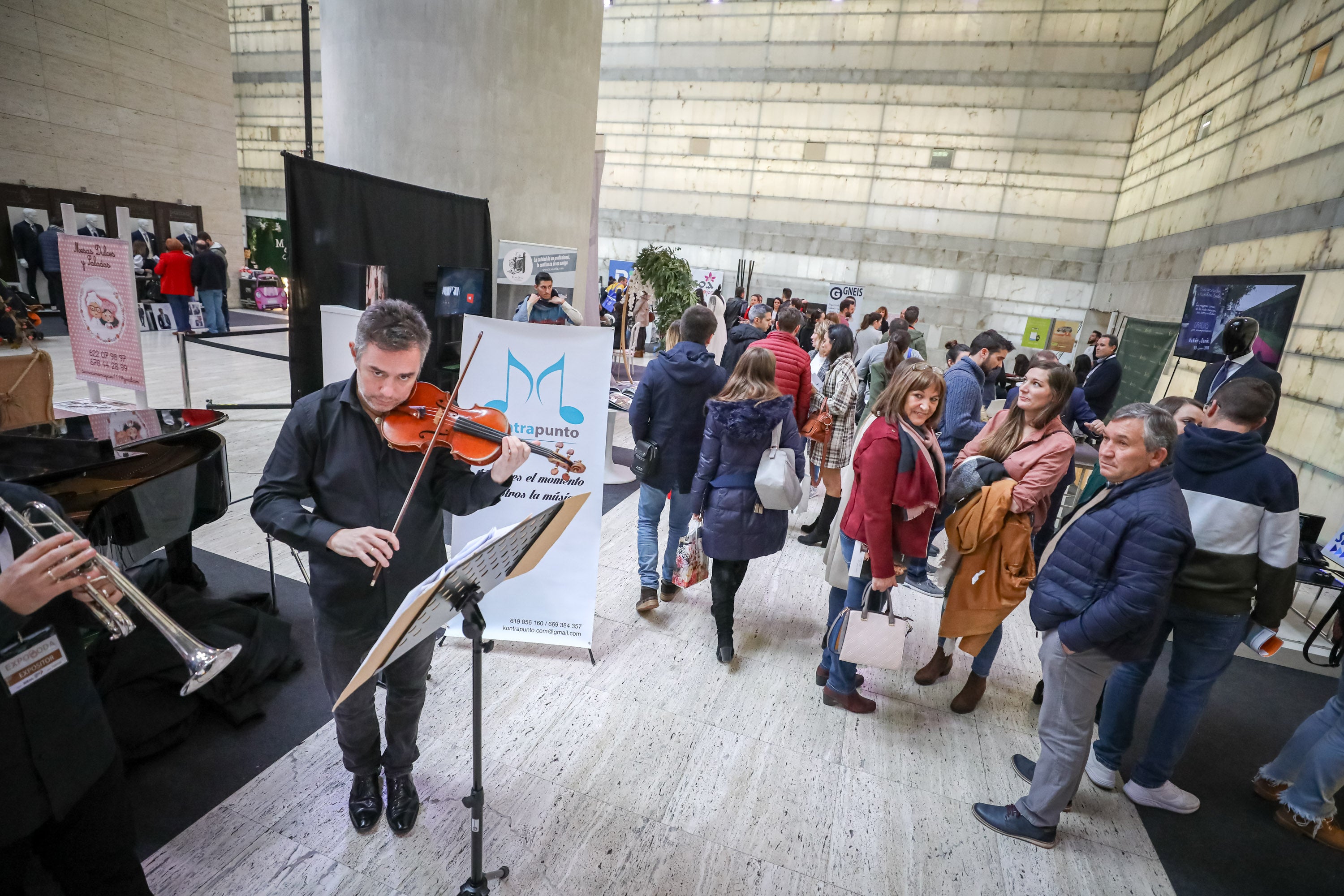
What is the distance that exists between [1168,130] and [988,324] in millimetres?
5151

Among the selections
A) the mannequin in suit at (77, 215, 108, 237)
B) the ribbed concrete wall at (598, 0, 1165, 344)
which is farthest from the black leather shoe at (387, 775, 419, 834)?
the ribbed concrete wall at (598, 0, 1165, 344)

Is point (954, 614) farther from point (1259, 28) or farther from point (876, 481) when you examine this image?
point (1259, 28)

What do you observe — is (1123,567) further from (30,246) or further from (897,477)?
(30,246)

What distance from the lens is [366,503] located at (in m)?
1.93

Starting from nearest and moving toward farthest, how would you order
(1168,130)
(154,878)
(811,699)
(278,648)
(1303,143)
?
(154,878), (278,648), (811,699), (1303,143), (1168,130)

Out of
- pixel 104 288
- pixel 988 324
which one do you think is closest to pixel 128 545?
pixel 104 288

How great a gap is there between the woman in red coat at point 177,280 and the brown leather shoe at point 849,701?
1192 centimetres

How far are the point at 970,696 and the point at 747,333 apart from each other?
398cm

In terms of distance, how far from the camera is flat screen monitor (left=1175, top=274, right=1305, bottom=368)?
5.82 metres

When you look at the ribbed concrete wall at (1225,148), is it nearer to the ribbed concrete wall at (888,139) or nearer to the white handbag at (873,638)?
the ribbed concrete wall at (888,139)

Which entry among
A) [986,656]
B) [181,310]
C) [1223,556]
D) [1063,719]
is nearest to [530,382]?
[1063,719]

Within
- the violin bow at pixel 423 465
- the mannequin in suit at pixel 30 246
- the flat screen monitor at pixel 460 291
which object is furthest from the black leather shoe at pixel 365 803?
the mannequin in suit at pixel 30 246

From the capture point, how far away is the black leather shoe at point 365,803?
2.25 metres

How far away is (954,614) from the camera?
302cm
